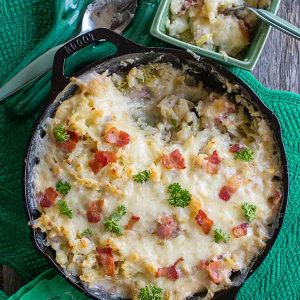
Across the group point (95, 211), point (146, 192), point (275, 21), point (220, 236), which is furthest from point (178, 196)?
point (275, 21)

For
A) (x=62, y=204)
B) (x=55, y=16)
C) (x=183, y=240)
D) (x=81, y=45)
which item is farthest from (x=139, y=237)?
(x=55, y=16)

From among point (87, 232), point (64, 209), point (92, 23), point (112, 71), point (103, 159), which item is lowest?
point (87, 232)

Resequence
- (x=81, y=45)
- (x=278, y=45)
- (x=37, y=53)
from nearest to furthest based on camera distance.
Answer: (x=81, y=45) → (x=37, y=53) → (x=278, y=45)

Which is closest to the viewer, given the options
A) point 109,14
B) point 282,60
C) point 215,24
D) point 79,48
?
point 79,48

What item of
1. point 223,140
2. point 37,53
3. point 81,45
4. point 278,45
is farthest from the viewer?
point 278,45

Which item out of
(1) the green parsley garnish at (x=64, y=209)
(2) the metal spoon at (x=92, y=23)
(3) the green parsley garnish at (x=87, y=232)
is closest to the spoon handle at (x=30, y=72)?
(2) the metal spoon at (x=92, y=23)

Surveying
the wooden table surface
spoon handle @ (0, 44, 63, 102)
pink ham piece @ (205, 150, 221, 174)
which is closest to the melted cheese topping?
pink ham piece @ (205, 150, 221, 174)

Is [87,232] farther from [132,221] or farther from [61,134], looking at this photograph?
[61,134]

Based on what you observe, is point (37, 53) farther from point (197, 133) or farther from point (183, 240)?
point (183, 240)
